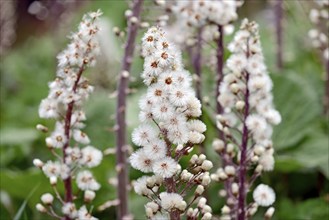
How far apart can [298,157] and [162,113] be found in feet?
4.13

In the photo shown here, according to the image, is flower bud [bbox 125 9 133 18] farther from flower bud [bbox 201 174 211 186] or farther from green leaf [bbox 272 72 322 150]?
green leaf [bbox 272 72 322 150]

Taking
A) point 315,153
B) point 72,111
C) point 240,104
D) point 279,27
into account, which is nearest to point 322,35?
point 279,27

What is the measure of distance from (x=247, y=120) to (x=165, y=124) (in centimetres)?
41

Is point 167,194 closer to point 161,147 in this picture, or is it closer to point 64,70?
point 161,147

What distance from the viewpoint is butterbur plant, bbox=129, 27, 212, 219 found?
114 centimetres

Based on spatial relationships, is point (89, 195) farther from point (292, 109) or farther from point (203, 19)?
point (292, 109)

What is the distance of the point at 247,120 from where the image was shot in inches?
59.3

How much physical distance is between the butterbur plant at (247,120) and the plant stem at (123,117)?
0.33 metres

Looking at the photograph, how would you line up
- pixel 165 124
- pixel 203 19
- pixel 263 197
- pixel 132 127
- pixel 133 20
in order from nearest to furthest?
pixel 165 124 < pixel 263 197 < pixel 133 20 < pixel 203 19 < pixel 132 127

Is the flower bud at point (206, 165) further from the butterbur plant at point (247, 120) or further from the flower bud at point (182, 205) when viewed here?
the butterbur plant at point (247, 120)

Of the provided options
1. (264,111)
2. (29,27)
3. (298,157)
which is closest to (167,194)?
(264,111)

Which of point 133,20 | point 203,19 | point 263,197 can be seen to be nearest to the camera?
point 263,197

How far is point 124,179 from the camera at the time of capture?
188 cm

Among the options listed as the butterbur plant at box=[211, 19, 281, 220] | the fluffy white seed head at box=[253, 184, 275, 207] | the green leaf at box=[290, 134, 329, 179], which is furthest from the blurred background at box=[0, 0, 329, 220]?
the fluffy white seed head at box=[253, 184, 275, 207]
